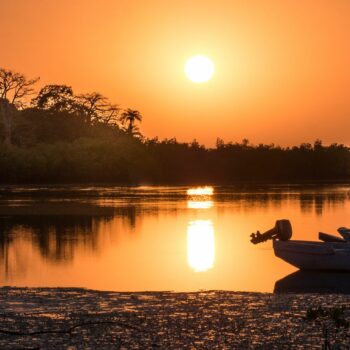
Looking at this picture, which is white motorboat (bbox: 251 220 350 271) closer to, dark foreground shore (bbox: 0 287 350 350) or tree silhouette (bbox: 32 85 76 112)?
dark foreground shore (bbox: 0 287 350 350)

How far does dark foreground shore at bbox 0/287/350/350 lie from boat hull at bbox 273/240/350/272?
18.0ft

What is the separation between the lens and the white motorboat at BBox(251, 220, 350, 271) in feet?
78.4

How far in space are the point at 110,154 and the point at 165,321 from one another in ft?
335

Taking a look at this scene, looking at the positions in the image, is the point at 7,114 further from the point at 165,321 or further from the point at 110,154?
the point at 165,321

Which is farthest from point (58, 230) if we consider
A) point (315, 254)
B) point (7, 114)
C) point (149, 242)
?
point (7, 114)

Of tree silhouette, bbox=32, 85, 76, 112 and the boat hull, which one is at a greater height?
tree silhouette, bbox=32, 85, 76, 112

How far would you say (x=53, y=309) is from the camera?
16.0 meters

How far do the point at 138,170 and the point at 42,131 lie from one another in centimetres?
2002

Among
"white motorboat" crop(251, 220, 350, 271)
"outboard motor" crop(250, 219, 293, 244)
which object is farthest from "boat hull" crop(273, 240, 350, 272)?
"outboard motor" crop(250, 219, 293, 244)

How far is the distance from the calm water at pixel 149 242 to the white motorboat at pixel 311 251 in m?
0.68

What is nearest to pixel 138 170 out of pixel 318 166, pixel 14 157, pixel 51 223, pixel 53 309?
pixel 14 157

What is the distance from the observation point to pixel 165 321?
14305 mm

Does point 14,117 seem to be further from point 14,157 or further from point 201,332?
point 201,332

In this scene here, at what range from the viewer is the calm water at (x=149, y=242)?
24.1 metres
